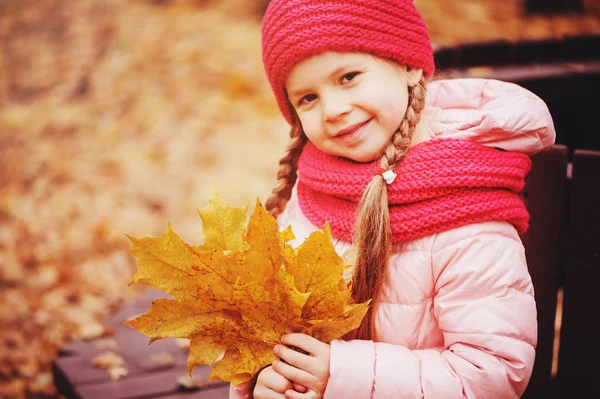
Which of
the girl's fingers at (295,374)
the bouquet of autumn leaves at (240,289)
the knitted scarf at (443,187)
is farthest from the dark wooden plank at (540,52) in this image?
the girl's fingers at (295,374)

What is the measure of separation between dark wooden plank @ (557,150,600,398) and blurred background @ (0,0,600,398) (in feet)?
4.55

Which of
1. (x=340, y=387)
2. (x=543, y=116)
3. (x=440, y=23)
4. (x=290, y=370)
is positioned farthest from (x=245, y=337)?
(x=440, y=23)

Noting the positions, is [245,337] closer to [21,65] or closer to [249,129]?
[249,129]

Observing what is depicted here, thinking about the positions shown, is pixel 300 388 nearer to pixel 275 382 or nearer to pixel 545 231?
pixel 275 382

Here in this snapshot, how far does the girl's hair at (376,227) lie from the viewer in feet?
4.75

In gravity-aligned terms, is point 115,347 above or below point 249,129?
below

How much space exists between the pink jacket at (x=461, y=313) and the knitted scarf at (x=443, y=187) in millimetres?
36

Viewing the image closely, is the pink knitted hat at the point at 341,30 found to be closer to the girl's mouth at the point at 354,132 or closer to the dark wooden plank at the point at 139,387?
the girl's mouth at the point at 354,132

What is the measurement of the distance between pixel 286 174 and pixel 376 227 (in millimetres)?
489

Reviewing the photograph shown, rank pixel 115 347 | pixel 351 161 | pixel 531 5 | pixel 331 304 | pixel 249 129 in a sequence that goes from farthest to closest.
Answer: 1. pixel 531 5
2. pixel 249 129
3. pixel 115 347
4. pixel 351 161
5. pixel 331 304

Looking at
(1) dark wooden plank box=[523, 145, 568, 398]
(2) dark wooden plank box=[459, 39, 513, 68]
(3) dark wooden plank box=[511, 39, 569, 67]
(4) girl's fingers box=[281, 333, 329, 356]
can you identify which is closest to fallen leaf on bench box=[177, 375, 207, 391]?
(4) girl's fingers box=[281, 333, 329, 356]

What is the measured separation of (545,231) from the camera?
1.83 metres

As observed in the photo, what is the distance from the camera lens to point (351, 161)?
5.25 ft

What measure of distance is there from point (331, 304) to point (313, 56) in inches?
Result: 24.3
